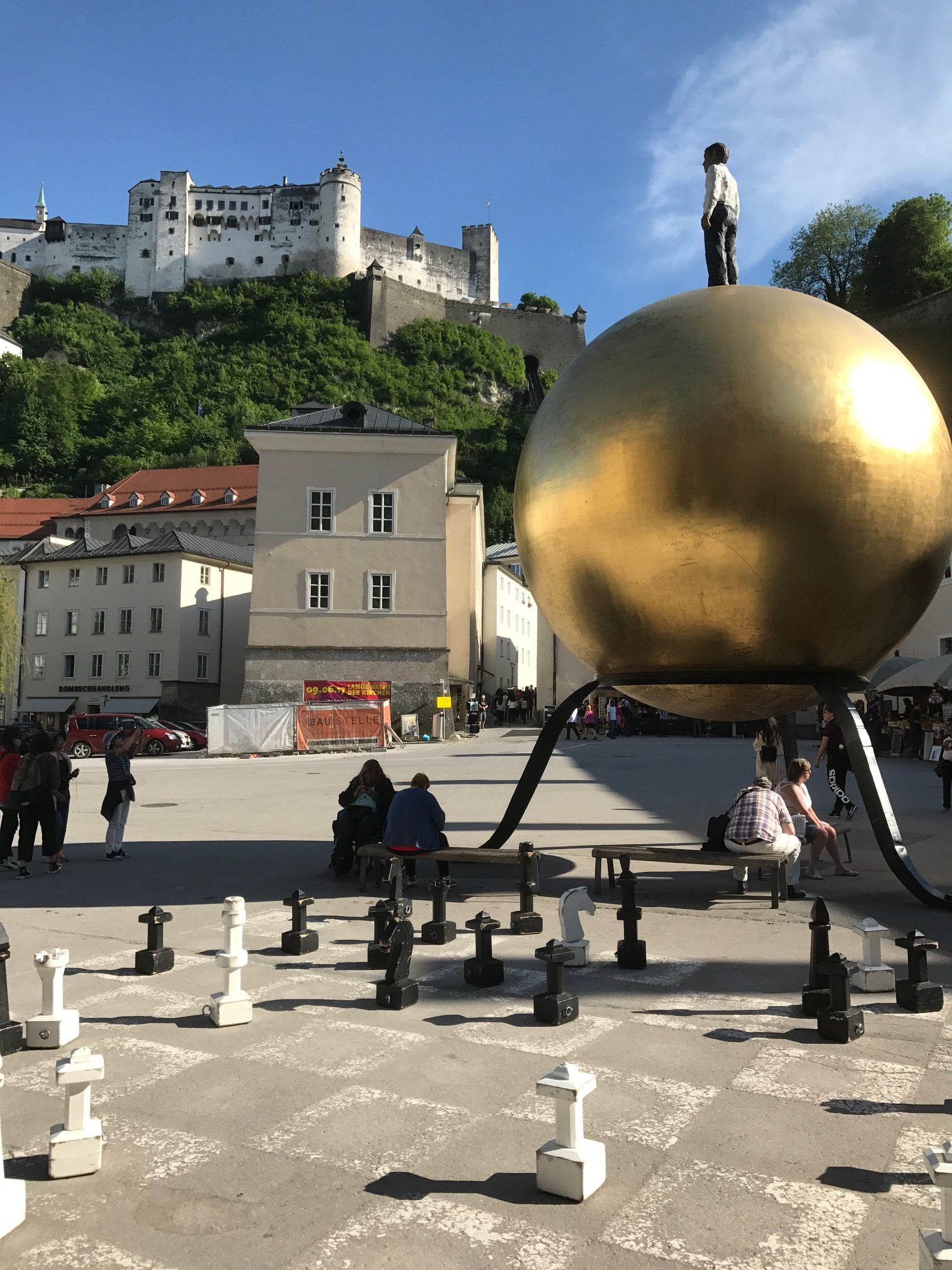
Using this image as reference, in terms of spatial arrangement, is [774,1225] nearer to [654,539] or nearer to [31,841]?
[654,539]

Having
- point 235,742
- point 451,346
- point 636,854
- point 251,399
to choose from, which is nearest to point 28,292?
point 251,399

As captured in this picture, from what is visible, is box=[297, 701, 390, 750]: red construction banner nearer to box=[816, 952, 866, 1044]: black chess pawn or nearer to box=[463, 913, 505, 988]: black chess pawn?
box=[463, 913, 505, 988]: black chess pawn

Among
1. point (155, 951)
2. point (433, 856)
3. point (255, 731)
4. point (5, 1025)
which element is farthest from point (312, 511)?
point (5, 1025)

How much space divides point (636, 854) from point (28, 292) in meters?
123

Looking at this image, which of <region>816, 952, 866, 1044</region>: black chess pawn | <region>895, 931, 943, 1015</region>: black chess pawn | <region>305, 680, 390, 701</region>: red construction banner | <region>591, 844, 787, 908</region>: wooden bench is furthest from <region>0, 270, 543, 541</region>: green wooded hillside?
<region>816, 952, 866, 1044</region>: black chess pawn

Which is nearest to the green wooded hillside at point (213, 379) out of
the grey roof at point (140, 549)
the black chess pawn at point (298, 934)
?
the grey roof at point (140, 549)

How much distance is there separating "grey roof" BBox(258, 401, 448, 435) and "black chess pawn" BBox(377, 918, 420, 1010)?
1421 inches

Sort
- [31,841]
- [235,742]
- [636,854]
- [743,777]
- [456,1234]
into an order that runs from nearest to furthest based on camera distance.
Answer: [456,1234] < [636,854] < [31,841] < [743,777] < [235,742]

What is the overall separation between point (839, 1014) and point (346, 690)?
3485cm

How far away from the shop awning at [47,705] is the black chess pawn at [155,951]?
49.1 meters

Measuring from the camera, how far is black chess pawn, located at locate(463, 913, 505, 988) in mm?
6405

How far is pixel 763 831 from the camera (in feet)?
29.9

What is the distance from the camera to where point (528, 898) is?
820 centimetres

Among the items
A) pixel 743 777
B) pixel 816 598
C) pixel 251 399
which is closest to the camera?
pixel 816 598
